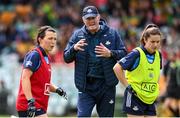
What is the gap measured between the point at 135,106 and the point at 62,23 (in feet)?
39.8

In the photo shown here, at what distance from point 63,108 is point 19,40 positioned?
13.8ft

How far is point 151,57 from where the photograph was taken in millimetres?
10102

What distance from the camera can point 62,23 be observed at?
72.0 feet

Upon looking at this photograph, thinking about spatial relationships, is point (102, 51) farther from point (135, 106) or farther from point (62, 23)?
point (62, 23)

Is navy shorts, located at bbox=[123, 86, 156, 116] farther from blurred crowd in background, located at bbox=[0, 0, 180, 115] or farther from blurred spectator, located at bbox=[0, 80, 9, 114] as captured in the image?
blurred spectator, located at bbox=[0, 80, 9, 114]

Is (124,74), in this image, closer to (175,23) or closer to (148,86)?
(148,86)

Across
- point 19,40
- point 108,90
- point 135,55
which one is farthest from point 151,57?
point 19,40

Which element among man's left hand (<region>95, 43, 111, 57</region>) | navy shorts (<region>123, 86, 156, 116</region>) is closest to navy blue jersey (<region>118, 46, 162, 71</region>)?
navy shorts (<region>123, 86, 156, 116</region>)

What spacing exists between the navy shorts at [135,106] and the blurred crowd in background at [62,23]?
8.08 metres

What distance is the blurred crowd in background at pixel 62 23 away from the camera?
62.0ft

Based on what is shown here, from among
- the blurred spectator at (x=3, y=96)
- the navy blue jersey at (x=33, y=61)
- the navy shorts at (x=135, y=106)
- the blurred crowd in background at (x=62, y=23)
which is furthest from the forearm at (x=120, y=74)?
the blurred spectator at (x=3, y=96)

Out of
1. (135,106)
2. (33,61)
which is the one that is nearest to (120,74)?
(135,106)

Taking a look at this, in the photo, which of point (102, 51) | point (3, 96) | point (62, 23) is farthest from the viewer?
point (62, 23)

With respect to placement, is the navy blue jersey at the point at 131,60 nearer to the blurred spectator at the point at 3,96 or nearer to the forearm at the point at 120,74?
the forearm at the point at 120,74
